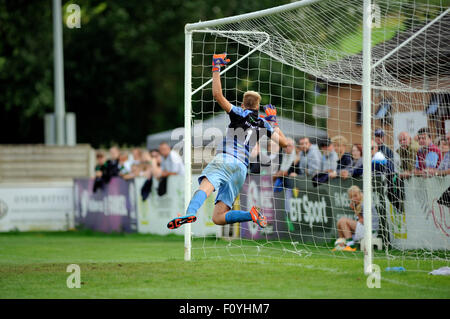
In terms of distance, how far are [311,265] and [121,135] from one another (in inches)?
1533

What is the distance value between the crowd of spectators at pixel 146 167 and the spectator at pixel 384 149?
667 centimetres

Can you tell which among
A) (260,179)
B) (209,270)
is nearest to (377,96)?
(260,179)

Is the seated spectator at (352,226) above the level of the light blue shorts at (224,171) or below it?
below

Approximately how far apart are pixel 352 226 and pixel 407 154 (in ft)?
5.87

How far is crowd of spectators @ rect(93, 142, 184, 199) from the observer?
1853cm

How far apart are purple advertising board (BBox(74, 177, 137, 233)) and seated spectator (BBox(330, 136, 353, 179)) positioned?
22.7 ft

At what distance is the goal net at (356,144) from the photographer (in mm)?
11742

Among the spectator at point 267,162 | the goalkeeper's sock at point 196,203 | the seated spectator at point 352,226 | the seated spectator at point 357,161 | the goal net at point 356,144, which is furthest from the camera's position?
the spectator at point 267,162

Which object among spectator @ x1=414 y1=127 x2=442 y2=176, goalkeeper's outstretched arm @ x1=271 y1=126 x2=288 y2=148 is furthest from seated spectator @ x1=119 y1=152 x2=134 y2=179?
goalkeeper's outstretched arm @ x1=271 y1=126 x2=288 y2=148

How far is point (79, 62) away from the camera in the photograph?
45.3 metres

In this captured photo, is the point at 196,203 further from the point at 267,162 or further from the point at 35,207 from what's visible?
the point at 35,207

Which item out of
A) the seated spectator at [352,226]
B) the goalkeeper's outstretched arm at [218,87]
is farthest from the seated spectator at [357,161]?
the goalkeeper's outstretched arm at [218,87]

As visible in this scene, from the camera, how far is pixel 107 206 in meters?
20.8

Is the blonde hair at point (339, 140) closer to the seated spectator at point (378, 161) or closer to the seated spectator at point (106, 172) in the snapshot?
the seated spectator at point (378, 161)
